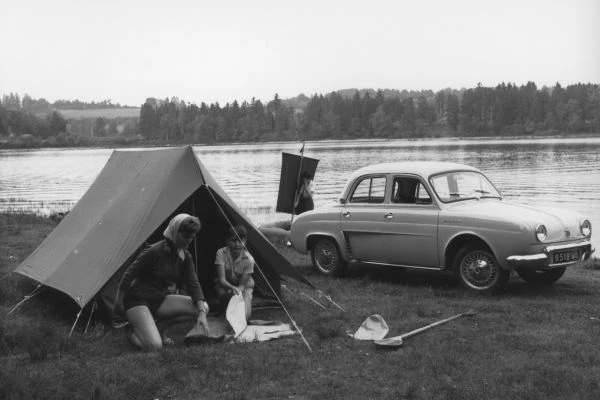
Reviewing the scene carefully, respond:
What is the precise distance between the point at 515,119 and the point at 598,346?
151 m

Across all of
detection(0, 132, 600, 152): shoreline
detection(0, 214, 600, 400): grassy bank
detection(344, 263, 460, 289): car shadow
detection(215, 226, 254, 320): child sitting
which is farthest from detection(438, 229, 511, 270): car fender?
detection(0, 132, 600, 152): shoreline

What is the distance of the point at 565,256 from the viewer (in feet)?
32.6

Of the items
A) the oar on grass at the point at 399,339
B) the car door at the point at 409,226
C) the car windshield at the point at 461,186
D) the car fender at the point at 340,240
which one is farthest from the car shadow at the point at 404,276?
the oar on grass at the point at 399,339

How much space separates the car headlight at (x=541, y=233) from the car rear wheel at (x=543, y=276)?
1.20m

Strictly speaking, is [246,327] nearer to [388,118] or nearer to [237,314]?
[237,314]

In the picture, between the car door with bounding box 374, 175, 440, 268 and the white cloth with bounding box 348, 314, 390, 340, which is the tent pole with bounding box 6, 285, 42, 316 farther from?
the car door with bounding box 374, 175, 440, 268

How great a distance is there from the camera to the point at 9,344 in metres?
7.74

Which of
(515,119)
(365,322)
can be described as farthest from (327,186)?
(515,119)

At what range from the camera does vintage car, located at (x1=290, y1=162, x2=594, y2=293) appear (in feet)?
32.4

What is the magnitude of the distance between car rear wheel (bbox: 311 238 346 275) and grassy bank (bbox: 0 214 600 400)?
1.59 m

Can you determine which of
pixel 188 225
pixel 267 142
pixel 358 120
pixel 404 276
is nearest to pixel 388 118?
pixel 358 120

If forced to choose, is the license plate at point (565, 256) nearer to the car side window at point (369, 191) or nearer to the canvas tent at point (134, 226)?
the car side window at point (369, 191)

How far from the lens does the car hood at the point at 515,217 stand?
32.4 ft

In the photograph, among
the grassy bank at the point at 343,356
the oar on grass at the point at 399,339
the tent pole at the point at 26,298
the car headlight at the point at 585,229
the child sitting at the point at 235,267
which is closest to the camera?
the grassy bank at the point at 343,356
